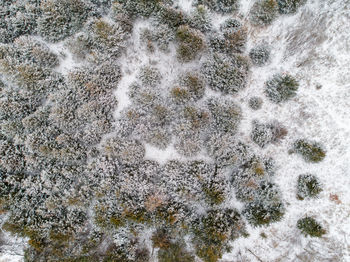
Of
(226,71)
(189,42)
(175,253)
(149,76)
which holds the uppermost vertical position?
(189,42)

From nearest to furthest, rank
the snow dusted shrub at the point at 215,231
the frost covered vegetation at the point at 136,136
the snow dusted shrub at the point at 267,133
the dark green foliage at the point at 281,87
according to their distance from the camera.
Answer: the snow dusted shrub at the point at 215,231
the frost covered vegetation at the point at 136,136
the dark green foliage at the point at 281,87
the snow dusted shrub at the point at 267,133

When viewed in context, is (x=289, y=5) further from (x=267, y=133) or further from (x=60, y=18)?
(x=60, y=18)

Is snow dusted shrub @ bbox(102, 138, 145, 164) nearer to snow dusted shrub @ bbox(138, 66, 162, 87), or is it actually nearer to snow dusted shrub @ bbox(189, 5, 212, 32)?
snow dusted shrub @ bbox(138, 66, 162, 87)

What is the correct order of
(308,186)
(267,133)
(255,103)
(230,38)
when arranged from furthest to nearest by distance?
(255,103)
(267,133)
(308,186)
(230,38)

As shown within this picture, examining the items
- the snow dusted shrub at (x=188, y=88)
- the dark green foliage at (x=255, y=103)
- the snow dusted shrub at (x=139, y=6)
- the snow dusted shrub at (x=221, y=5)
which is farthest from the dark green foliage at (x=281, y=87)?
the snow dusted shrub at (x=139, y=6)

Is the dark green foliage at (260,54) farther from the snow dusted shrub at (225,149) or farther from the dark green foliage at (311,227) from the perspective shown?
the dark green foliage at (311,227)

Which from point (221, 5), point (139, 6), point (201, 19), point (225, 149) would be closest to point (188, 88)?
point (201, 19)
